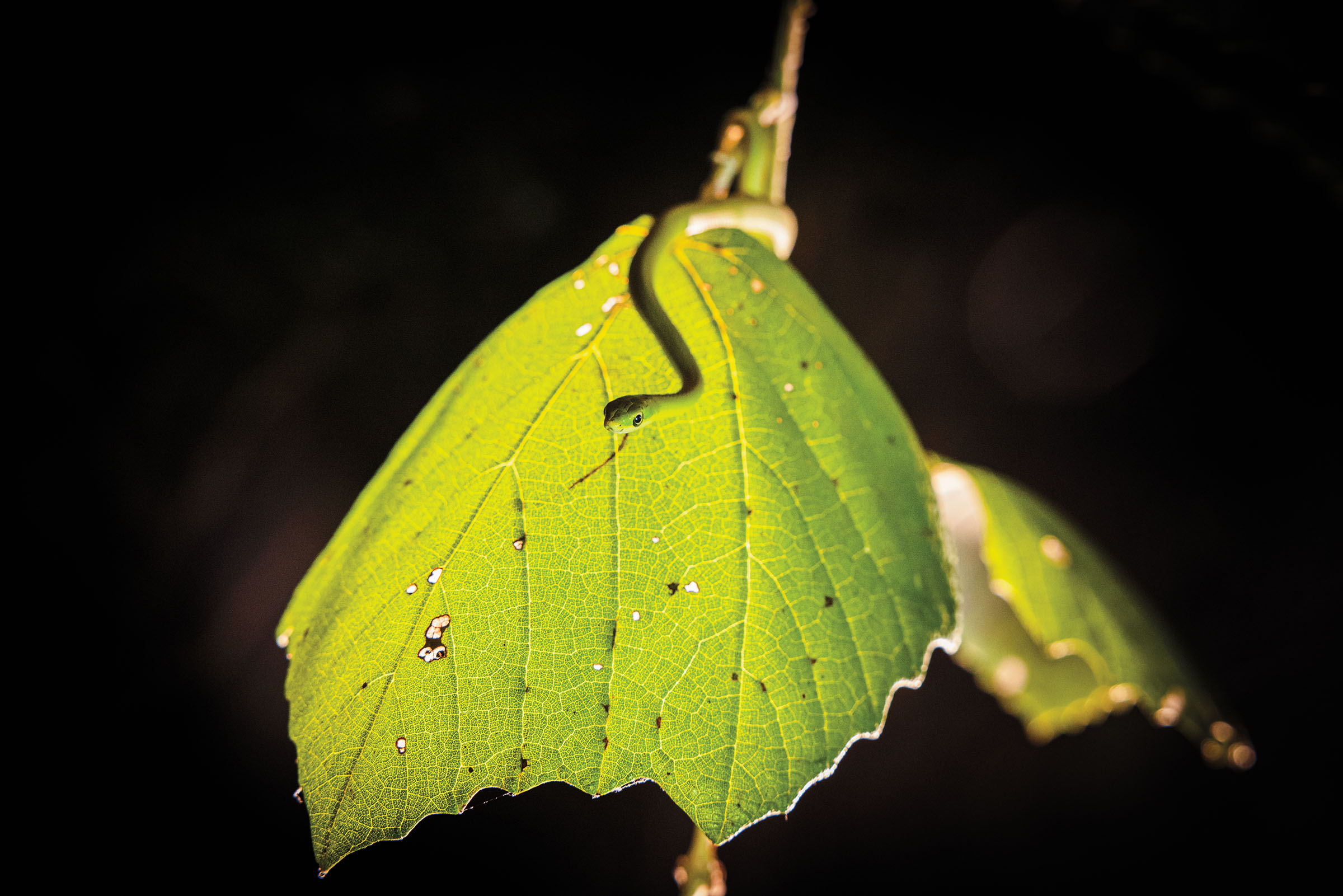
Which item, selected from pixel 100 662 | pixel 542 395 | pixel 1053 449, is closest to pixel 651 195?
pixel 542 395

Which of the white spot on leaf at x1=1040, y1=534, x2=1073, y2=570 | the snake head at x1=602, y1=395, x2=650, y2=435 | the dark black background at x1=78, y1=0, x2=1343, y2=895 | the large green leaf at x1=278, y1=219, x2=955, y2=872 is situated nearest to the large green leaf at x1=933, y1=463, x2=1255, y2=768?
the white spot on leaf at x1=1040, y1=534, x2=1073, y2=570

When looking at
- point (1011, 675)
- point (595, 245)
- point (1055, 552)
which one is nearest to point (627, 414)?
point (1055, 552)

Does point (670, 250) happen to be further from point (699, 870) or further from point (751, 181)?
point (699, 870)

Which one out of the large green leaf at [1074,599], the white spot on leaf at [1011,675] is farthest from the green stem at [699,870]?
the white spot on leaf at [1011,675]

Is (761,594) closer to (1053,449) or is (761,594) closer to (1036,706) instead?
(1036,706)

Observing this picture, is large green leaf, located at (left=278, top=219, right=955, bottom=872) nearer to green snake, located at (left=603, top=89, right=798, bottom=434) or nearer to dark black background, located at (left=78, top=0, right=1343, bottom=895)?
green snake, located at (left=603, top=89, right=798, bottom=434)

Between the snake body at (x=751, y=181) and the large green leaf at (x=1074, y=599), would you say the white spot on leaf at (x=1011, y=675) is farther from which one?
the snake body at (x=751, y=181)

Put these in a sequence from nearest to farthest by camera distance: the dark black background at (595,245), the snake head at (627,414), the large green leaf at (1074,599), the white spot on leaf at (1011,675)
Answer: the snake head at (627,414), the large green leaf at (1074,599), the white spot on leaf at (1011,675), the dark black background at (595,245)
